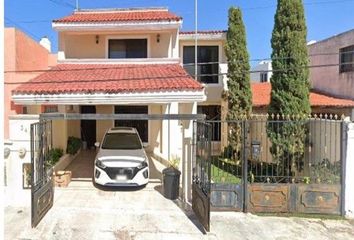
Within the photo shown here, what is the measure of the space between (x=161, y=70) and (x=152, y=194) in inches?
201

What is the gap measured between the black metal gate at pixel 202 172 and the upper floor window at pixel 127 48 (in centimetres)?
717

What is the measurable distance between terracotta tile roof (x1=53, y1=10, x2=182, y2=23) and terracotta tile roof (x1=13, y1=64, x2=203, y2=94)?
75.2 inches

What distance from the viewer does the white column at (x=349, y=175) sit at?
24.4 ft

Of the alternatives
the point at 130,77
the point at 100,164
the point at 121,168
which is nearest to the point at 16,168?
the point at 100,164

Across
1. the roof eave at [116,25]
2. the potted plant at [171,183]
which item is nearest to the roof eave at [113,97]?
the potted plant at [171,183]

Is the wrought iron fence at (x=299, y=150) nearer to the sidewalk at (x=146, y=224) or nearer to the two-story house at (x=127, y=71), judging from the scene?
the sidewalk at (x=146, y=224)

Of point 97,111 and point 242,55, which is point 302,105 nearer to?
point 242,55

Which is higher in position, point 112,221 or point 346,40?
point 346,40

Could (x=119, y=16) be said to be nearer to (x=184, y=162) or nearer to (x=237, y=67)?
(x=237, y=67)

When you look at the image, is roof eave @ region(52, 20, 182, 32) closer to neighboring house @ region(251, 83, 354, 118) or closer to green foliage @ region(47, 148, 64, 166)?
green foliage @ region(47, 148, 64, 166)

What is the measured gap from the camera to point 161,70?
39.7ft

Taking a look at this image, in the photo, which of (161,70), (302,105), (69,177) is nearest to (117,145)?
(69,177)

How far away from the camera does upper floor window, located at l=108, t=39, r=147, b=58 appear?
551 inches

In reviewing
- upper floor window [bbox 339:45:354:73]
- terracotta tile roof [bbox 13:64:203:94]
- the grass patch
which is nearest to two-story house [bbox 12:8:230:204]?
terracotta tile roof [bbox 13:64:203:94]
